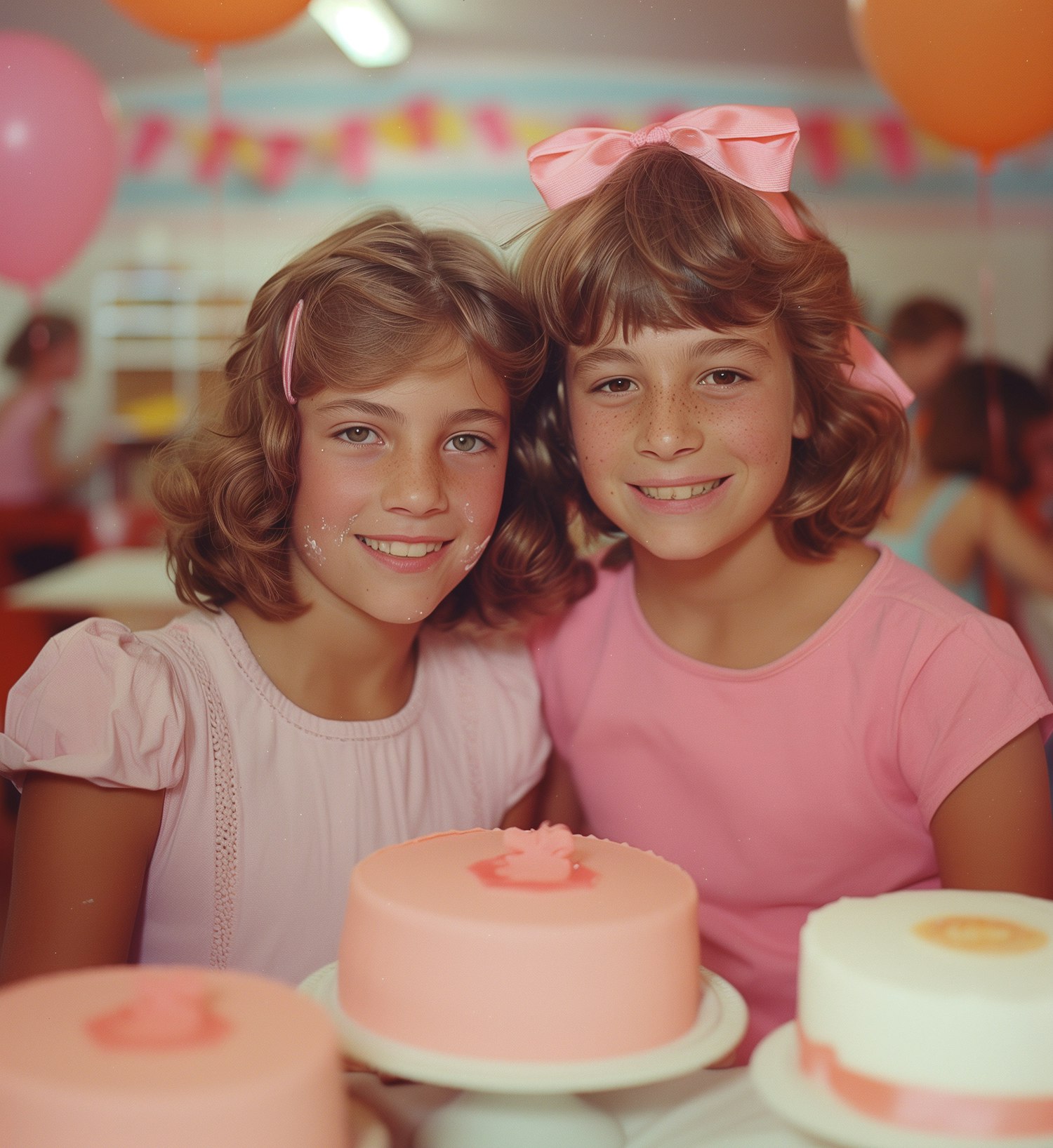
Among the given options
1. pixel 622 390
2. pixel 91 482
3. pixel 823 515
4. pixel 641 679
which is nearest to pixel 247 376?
pixel 622 390

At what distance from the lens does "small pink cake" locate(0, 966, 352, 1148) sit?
0.53 m

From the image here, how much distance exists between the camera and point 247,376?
3.89ft

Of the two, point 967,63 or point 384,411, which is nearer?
point 384,411

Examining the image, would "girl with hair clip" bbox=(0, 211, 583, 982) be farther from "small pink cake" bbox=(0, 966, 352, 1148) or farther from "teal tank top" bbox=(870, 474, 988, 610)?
"teal tank top" bbox=(870, 474, 988, 610)

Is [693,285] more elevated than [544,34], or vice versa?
[544,34]

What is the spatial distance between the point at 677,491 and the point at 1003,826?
404 mm

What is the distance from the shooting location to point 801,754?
1.18 metres

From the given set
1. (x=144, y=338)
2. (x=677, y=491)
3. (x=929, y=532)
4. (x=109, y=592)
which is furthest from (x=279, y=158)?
(x=677, y=491)

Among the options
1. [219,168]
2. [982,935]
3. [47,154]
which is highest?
[219,168]

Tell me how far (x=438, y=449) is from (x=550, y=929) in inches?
20.4

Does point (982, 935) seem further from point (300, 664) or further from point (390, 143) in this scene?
point (390, 143)

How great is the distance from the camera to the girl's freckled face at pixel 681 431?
1.12m

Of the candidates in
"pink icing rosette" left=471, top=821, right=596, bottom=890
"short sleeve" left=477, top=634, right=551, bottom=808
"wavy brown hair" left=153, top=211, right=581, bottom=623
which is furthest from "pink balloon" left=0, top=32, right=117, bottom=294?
"pink icing rosette" left=471, top=821, right=596, bottom=890

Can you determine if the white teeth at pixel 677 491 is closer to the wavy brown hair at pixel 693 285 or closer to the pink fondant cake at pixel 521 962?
the wavy brown hair at pixel 693 285
